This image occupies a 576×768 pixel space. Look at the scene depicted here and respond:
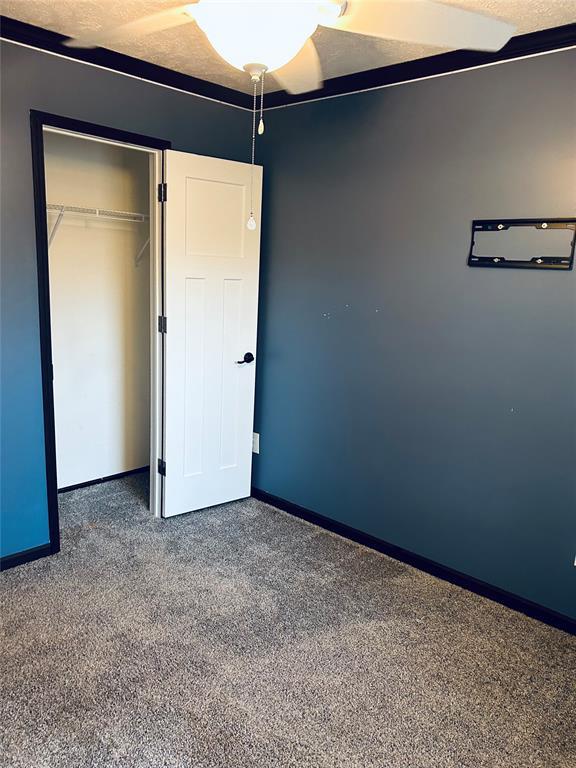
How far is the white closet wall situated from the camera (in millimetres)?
3498

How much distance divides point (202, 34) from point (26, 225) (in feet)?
3.79

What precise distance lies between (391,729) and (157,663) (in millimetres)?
901

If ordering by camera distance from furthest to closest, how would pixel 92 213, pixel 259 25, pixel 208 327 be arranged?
pixel 92 213 → pixel 208 327 → pixel 259 25

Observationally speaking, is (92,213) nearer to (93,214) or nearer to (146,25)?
(93,214)

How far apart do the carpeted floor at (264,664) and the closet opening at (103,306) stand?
79 centimetres

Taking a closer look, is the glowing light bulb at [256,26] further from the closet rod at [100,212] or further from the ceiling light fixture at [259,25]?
the closet rod at [100,212]

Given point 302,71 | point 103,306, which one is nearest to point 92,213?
point 103,306

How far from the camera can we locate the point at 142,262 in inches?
154

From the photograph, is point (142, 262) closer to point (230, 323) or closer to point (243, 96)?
point (230, 323)

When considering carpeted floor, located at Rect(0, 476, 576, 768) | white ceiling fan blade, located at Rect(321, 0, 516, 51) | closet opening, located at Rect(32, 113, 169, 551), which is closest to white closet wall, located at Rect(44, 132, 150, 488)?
closet opening, located at Rect(32, 113, 169, 551)

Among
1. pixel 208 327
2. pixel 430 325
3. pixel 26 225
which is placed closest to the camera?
pixel 26 225

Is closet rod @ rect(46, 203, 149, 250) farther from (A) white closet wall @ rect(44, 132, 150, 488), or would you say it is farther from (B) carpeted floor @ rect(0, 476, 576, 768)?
(B) carpeted floor @ rect(0, 476, 576, 768)

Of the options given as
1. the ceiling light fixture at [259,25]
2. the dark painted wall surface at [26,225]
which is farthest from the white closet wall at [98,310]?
the ceiling light fixture at [259,25]

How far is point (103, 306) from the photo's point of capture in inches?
148
